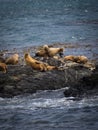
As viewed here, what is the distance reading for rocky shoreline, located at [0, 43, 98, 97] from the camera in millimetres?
21531

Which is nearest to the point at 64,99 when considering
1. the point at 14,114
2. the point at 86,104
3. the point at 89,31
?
the point at 86,104

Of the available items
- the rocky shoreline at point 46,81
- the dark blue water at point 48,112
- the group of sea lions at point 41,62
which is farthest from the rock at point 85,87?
the group of sea lions at point 41,62

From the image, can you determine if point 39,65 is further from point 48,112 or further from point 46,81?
point 48,112

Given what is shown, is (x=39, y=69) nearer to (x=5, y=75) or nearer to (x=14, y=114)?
(x=5, y=75)

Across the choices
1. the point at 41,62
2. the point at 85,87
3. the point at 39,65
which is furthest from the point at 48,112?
the point at 41,62

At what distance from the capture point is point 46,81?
22141 millimetres

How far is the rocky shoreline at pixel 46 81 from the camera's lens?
21531mm

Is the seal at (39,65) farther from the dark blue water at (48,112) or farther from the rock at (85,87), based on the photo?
the rock at (85,87)

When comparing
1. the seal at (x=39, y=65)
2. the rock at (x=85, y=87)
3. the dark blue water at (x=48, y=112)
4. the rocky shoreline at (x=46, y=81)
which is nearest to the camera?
the dark blue water at (x=48, y=112)

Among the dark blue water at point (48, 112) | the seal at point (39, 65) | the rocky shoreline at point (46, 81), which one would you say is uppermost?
the seal at point (39, 65)

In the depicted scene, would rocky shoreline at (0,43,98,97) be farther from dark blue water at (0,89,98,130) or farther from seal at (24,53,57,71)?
dark blue water at (0,89,98,130)

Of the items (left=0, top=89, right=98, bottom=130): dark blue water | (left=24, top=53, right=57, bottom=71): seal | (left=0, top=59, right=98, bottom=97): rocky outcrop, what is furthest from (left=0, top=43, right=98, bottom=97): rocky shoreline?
(left=0, top=89, right=98, bottom=130): dark blue water

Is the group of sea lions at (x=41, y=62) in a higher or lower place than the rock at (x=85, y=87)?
higher

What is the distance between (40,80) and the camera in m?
22.0
